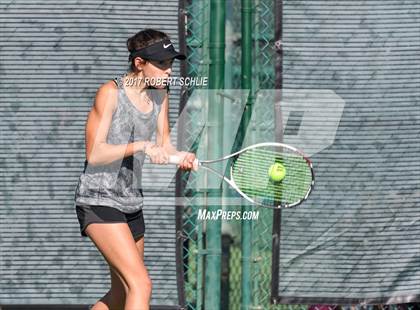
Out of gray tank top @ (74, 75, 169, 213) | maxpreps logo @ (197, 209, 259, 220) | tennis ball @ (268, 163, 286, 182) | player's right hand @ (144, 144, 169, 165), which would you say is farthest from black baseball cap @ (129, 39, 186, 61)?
maxpreps logo @ (197, 209, 259, 220)

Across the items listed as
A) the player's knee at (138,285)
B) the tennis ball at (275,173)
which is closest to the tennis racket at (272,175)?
the tennis ball at (275,173)

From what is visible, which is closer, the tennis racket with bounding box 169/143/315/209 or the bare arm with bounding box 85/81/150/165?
the bare arm with bounding box 85/81/150/165

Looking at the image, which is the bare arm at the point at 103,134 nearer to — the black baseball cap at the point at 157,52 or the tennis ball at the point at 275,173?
the black baseball cap at the point at 157,52

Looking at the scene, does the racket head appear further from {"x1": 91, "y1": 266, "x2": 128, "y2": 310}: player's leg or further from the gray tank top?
{"x1": 91, "y1": 266, "x2": 128, "y2": 310}: player's leg

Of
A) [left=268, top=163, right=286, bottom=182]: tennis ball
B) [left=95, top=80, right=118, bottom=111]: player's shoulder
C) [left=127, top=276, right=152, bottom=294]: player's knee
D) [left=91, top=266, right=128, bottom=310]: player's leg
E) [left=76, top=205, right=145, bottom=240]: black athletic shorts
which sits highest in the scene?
[left=95, top=80, right=118, bottom=111]: player's shoulder

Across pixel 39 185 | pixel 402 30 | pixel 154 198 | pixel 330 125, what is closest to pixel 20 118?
pixel 39 185

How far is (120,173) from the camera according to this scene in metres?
5.06

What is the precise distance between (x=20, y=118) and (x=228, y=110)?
44.0 inches

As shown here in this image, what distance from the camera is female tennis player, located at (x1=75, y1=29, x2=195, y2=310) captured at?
4.87 m

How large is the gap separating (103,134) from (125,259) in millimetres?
556

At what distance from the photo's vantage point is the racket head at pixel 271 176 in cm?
585

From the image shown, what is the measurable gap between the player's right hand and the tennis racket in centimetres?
102

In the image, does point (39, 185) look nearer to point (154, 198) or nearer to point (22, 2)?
point (154, 198)

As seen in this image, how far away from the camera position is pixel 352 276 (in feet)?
19.9
